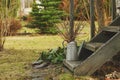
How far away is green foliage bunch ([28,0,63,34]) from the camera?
16203 millimetres

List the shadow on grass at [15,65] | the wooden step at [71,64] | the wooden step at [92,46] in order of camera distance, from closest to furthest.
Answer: the wooden step at [71,64] < the wooden step at [92,46] < the shadow on grass at [15,65]

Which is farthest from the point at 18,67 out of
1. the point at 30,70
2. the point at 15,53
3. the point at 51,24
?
the point at 51,24

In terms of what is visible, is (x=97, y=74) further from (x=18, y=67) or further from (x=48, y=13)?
(x=48, y=13)

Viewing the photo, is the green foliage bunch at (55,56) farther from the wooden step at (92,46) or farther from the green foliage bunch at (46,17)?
the green foliage bunch at (46,17)

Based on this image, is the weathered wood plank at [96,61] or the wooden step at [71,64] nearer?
the weathered wood plank at [96,61]

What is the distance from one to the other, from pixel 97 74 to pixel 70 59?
1.90 ft

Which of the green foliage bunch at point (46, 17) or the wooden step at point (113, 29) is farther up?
the wooden step at point (113, 29)

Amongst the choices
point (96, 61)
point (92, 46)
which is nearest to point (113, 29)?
point (92, 46)

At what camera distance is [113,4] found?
21.3ft

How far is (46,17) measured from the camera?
53.4 ft

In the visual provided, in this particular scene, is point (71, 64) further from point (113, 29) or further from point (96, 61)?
point (113, 29)

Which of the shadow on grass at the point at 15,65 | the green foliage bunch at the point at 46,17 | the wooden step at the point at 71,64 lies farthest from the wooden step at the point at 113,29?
the green foliage bunch at the point at 46,17

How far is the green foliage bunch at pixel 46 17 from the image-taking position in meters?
16.2

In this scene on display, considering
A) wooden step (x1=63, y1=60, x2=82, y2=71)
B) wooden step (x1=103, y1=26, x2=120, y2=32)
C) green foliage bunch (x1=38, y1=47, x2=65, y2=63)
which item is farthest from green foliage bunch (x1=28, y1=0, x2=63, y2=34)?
wooden step (x1=63, y1=60, x2=82, y2=71)
